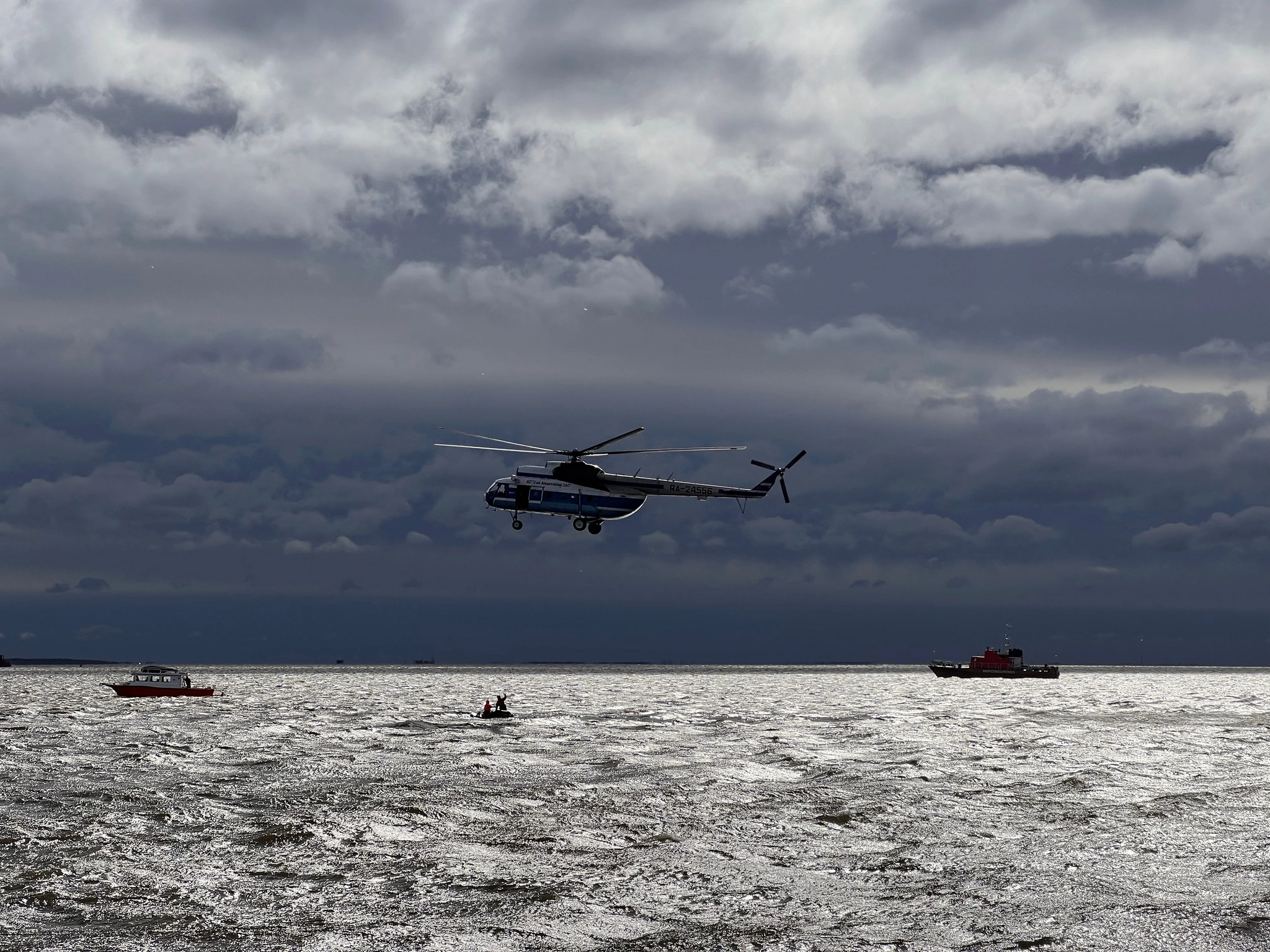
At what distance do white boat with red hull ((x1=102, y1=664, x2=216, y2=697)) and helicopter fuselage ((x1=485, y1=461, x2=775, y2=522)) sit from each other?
4865 cm

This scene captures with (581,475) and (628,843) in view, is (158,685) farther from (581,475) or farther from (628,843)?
(628,843)

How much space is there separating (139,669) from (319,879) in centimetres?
10758

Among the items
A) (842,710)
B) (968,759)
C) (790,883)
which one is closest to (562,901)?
(790,883)

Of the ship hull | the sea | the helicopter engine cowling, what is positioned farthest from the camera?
the ship hull

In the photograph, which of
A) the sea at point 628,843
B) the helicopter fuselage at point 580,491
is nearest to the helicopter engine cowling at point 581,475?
the helicopter fuselage at point 580,491

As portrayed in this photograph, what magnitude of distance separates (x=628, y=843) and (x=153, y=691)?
103 metres

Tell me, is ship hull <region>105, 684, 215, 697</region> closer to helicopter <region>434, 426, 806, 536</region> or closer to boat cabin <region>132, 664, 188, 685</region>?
boat cabin <region>132, 664, 188, 685</region>

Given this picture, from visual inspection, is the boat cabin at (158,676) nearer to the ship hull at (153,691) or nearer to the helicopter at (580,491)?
the ship hull at (153,691)

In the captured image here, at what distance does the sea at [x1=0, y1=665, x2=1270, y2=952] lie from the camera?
24094mm

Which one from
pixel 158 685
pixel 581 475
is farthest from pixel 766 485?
pixel 158 685

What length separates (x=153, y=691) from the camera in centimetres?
12225

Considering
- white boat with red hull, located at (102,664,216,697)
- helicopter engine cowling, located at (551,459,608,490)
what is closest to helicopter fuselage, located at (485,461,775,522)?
helicopter engine cowling, located at (551,459,608,490)

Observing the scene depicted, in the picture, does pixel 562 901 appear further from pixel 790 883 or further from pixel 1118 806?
pixel 1118 806

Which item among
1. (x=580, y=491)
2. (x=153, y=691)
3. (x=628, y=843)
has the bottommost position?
(x=153, y=691)
